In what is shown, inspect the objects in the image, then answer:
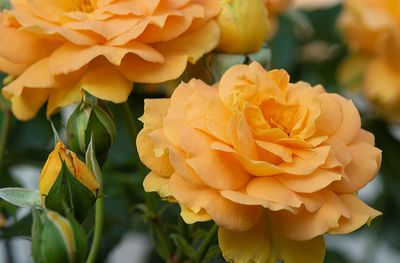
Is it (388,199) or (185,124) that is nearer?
(185,124)

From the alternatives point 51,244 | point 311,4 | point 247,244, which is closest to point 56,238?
point 51,244

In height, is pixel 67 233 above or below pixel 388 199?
above

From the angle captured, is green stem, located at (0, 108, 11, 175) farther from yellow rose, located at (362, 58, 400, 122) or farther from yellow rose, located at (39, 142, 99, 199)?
yellow rose, located at (362, 58, 400, 122)

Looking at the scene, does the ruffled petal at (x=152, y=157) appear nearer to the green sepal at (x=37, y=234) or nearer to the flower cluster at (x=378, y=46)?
the green sepal at (x=37, y=234)

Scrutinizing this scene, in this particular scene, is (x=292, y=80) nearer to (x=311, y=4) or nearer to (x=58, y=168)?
(x=311, y=4)

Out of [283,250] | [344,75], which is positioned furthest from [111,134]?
[344,75]

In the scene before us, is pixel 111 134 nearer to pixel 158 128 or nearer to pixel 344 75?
pixel 158 128

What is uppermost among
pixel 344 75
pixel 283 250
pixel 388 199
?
pixel 283 250
